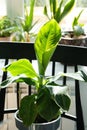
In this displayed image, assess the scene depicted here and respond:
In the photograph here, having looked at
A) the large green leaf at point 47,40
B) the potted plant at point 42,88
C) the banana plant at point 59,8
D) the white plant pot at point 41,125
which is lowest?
the white plant pot at point 41,125

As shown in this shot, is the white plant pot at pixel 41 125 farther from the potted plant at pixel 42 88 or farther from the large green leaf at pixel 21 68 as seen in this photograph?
the large green leaf at pixel 21 68

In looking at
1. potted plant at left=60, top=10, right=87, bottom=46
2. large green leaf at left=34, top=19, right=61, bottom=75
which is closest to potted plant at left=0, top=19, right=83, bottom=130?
large green leaf at left=34, top=19, right=61, bottom=75

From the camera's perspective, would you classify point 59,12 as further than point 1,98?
Yes

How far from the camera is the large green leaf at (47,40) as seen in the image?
0.90 metres

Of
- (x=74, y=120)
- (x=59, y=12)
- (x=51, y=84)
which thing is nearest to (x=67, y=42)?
(x=59, y=12)

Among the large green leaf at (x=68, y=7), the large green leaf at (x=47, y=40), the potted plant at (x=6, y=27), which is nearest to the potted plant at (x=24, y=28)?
the potted plant at (x=6, y=27)

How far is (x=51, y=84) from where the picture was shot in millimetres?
935

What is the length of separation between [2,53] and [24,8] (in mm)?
596

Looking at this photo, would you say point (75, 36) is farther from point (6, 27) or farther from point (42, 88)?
point (42, 88)

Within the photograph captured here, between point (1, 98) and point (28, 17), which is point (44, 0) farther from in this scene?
point (1, 98)

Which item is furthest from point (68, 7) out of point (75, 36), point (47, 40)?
point (47, 40)

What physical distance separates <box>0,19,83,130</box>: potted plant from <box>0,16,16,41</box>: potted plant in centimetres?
67

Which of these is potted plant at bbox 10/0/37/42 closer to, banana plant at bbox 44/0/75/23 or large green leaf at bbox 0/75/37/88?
banana plant at bbox 44/0/75/23

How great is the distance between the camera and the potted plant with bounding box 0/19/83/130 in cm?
85
